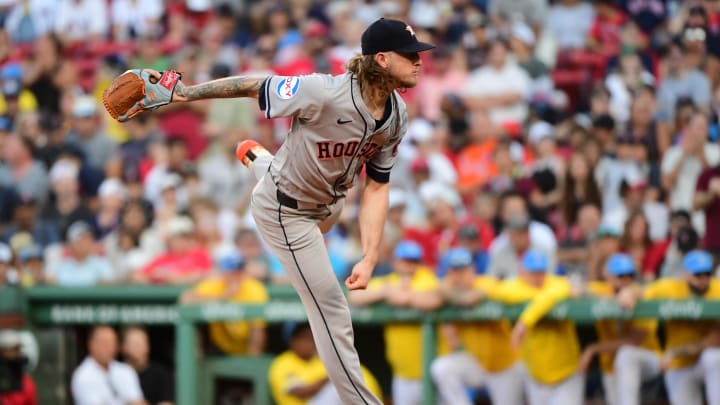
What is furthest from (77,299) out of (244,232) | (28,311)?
(244,232)

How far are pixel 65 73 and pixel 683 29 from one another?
253 inches

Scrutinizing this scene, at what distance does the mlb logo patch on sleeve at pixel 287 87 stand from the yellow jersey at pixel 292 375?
3.55 m

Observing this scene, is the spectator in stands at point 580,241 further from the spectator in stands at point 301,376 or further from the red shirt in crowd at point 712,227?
the spectator in stands at point 301,376

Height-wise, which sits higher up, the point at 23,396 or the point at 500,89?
the point at 500,89

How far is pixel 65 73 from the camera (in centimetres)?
1359

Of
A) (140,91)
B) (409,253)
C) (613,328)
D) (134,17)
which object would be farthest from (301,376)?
(134,17)

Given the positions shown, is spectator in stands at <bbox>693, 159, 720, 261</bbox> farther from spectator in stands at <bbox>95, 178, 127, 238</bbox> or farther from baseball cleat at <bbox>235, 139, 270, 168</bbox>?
spectator in stands at <bbox>95, 178, 127, 238</bbox>

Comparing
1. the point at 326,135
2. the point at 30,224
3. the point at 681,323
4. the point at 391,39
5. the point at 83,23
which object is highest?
the point at 83,23

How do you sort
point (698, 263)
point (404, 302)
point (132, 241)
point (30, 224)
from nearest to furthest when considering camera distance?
point (698, 263), point (404, 302), point (132, 241), point (30, 224)

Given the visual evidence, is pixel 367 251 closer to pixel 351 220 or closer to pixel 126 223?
pixel 351 220

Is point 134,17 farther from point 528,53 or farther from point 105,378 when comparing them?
point 105,378

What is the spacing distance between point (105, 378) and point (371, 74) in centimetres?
477

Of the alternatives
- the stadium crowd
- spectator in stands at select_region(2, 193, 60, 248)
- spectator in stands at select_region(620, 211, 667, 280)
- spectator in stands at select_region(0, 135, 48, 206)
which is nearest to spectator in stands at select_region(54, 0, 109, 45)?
the stadium crowd

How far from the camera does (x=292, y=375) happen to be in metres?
8.70
